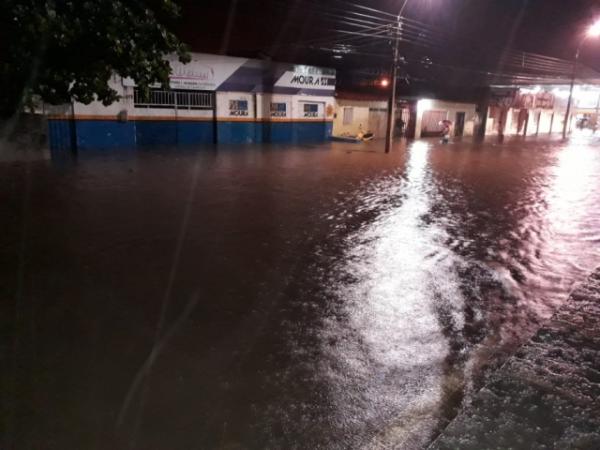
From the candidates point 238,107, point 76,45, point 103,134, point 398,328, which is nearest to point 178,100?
point 238,107

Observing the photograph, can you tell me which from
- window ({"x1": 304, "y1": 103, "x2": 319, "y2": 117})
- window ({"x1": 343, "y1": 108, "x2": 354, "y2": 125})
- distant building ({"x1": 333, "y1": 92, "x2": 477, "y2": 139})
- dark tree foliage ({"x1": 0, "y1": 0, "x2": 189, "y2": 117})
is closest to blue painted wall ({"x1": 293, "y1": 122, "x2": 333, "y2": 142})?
window ({"x1": 304, "y1": 103, "x2": 319, "y2": 117})

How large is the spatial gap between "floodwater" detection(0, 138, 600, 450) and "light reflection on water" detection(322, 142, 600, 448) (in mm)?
21

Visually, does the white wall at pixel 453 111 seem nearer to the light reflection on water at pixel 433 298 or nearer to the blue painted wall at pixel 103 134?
the blue painted wall at pixel 103 134

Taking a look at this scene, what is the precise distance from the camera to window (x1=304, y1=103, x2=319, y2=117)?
25.9 meters

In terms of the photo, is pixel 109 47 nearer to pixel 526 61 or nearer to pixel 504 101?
pixel 526 61

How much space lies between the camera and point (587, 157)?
21344mm

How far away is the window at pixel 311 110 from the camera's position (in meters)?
25.9

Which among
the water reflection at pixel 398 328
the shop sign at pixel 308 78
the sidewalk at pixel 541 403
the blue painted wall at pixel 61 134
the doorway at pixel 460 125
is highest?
the shop sign at pixel 308 78

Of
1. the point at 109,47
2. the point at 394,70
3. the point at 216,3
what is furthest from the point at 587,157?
the point at 109,47

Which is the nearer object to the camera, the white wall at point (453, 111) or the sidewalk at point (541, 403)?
the sidewalk at point (541, 403)

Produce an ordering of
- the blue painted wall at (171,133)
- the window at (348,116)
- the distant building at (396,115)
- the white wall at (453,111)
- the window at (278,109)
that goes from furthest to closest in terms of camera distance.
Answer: the white wall at (453,111) < the window at (348,116) < the distant building at (396,115) < the window at (278,109) < the blue painted wall at (171,133)

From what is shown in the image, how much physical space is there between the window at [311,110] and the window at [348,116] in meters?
3.61

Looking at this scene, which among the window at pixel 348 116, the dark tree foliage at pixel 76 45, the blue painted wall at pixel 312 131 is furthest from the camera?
the window at pixel 348 116

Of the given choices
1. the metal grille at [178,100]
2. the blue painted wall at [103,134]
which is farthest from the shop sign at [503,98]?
the blue painted wall at [103,134]
